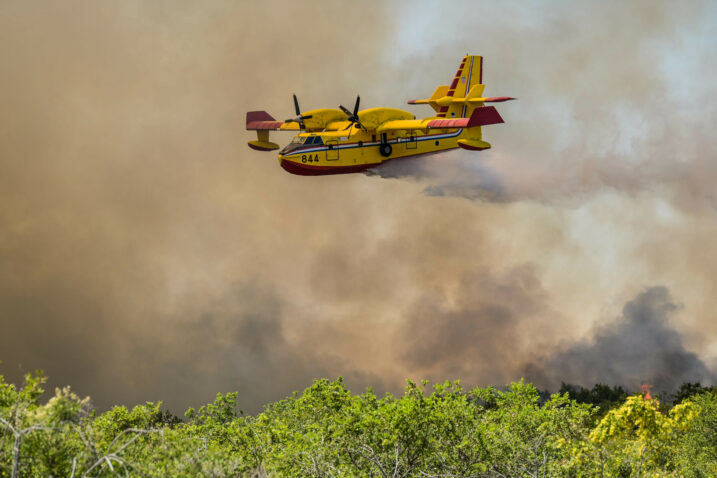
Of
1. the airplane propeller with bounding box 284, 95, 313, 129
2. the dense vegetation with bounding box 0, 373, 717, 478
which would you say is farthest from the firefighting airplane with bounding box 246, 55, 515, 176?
the dense vegetation with bounding box 0, 373, 717, 478

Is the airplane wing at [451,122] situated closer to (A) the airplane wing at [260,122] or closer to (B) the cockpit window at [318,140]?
(B) the cockpit window at [318,140]

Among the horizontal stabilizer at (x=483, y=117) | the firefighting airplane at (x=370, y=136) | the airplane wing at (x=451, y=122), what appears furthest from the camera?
the firefighting airplane at (x=370, y=136)

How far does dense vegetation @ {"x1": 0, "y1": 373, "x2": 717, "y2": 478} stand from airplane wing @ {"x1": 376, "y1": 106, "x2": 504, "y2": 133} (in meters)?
15.8

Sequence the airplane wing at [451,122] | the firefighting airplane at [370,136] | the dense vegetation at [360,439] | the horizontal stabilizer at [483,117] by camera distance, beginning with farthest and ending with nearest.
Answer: the firefighting airplane at [370,136]
the airplane wing at [451,122]
the horizontal stabilizer at [483,117]
the dense vegetation at [360,439]

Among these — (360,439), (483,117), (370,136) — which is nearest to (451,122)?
(483,117)

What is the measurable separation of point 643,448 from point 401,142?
28.7 meters

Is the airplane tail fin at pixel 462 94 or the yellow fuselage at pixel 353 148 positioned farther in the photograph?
the airplane tail fin at pixel 462 94

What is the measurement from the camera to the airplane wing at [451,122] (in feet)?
148

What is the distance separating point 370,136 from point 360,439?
2554 cm

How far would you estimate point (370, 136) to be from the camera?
1984 inches

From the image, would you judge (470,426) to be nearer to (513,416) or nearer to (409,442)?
(409,442)

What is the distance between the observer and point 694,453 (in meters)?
47.4

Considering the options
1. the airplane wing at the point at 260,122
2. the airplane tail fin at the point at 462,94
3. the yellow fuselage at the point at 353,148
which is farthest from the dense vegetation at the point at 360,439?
the airplane wing at the point at 260,122

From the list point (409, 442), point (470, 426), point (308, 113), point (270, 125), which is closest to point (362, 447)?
point (409, 442)
